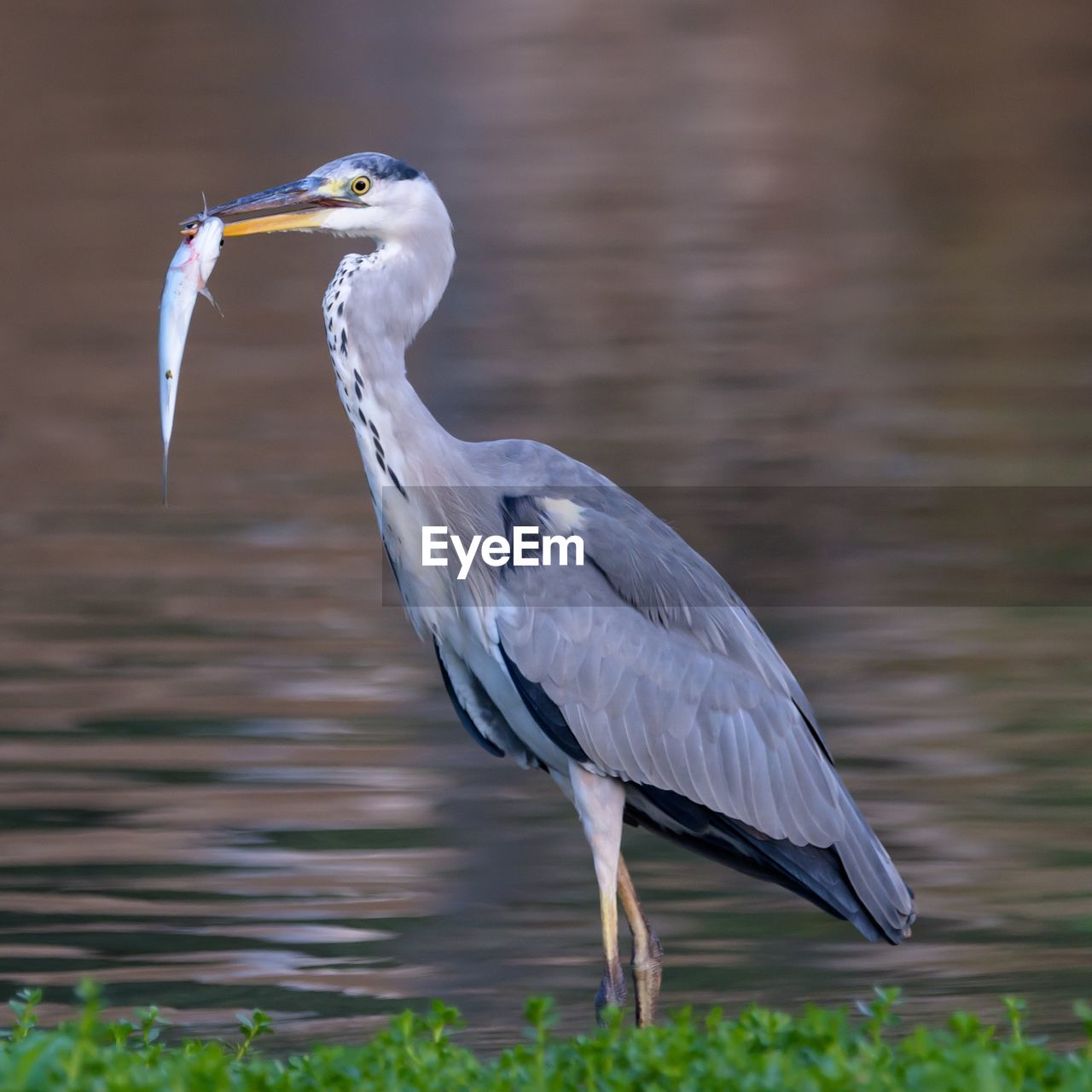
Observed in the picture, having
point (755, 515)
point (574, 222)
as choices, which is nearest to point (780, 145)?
point (574, 222)

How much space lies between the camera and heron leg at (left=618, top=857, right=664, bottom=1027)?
543cm

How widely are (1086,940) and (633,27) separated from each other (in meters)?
23.6

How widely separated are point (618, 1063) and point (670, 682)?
1.80 metres

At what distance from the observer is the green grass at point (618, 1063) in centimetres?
357

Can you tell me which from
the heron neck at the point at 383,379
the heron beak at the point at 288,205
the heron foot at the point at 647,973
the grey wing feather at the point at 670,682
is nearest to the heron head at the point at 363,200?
the heron beak at the point at 288,205

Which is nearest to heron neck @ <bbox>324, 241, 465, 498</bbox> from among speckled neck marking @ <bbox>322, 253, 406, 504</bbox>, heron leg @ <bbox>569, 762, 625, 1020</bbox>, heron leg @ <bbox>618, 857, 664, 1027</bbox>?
speckled neck marking @ <bbox>322, 253, 406, 504</bbox>

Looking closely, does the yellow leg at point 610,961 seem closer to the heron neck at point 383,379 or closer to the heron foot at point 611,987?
the heron foot at point 611,987

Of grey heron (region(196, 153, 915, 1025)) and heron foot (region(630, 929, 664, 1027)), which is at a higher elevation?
grey heron (region(196, 153, 915, 1025))

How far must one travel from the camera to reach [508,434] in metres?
13.2

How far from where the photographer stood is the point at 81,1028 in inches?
145

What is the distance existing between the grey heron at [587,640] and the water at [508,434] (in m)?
0.56

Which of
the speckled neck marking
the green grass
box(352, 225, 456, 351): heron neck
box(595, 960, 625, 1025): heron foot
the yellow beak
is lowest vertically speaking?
box(595, 960, 625, 1025): heron foot

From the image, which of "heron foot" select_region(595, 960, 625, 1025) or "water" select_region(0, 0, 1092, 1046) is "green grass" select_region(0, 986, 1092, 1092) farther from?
Answer: "water" select_region(0, 0, 1092, 1046)

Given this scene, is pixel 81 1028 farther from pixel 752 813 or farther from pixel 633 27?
pixel 633 27
